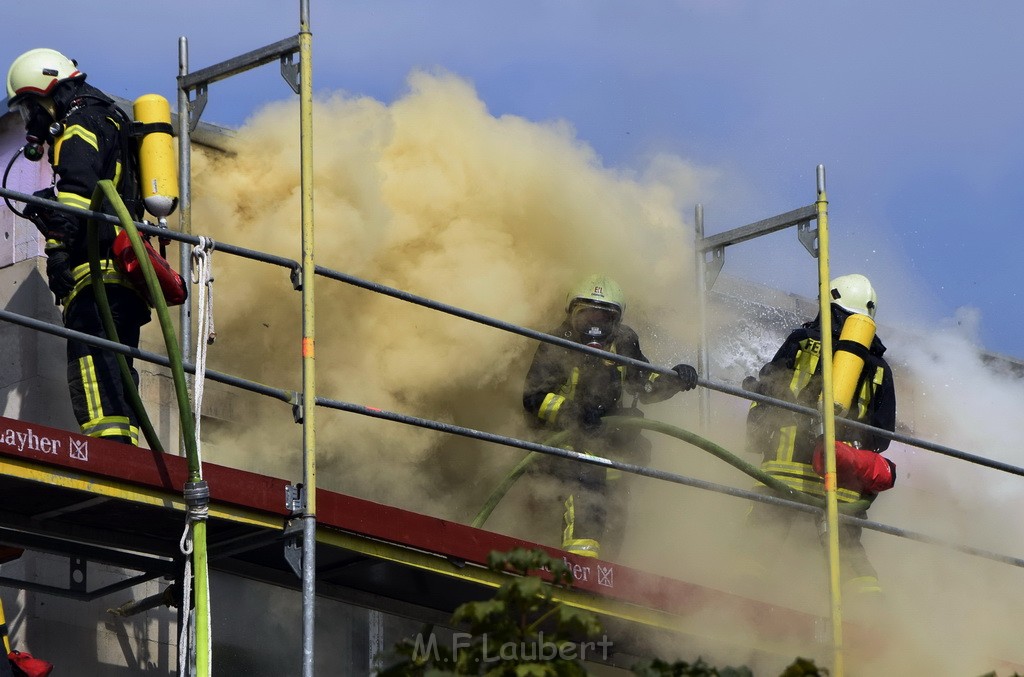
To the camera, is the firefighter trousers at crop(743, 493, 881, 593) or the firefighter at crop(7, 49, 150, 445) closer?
the firefighter at crop(7, 49, 150, 445)

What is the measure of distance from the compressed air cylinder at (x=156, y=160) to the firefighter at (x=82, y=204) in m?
0.08

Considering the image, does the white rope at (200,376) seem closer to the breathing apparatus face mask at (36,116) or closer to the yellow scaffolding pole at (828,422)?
the breathing apparatus face mask at (36,116)

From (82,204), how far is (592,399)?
3119 millimetres

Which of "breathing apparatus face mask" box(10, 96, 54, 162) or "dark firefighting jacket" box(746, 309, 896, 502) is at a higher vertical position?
"breathing apparatus face mask" box(10, 96, 54, 162)

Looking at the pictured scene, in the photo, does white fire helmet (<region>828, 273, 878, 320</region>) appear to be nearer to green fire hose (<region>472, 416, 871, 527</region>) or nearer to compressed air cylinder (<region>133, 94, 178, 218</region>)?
green fire hose (<region>472, 416, 871, 527</region>)

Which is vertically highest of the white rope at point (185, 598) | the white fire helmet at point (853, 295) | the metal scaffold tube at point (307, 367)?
the white fire helmet at point (853, 295)

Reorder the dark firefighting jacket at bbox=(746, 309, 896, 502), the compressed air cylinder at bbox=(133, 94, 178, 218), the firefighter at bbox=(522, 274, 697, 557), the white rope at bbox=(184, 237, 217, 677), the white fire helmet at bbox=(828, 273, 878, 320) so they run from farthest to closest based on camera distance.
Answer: the white fire helmet at bbox=(828, 273, 878, 320), the dark firefighting jacket at bbox=(746, 309, 896, 502), the firefighter at bbox=(522, 274, 697, 557), the compressed air cylinder at bbox=(133, 94, 178, 218), the white rope at bbox=(184, 237, 217, 677)

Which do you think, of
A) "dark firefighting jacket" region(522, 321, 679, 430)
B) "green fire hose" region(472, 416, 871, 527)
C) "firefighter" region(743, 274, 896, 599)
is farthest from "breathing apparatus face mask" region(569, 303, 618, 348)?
"firefighter" region(743, 274, 896, 599)

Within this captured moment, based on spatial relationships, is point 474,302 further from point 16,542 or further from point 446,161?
point 16,542

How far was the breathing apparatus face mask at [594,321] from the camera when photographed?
399 inches

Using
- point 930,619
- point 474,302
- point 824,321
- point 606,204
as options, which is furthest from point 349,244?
point 930,619

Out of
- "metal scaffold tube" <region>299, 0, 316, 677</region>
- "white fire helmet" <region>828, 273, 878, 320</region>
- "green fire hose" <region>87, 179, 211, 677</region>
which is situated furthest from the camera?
"white fire helmet" <region>828, 273, 878, 320</region>

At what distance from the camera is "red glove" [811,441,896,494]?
32.6ft

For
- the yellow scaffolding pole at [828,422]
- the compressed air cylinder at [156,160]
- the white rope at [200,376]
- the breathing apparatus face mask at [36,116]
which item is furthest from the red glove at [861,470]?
the breathing apparatus face mask at [36,116]
